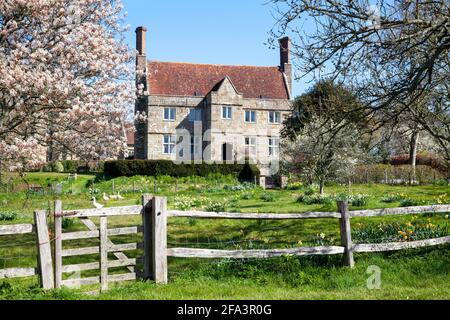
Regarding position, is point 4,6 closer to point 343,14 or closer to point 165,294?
point 343,14

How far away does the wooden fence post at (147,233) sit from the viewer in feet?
28.5

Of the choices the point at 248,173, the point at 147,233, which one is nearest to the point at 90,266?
the point at 147,233

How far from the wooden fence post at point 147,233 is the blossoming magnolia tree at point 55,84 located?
19.8ft

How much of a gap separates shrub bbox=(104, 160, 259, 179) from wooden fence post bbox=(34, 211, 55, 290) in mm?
30036

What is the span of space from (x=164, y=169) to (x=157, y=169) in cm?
56

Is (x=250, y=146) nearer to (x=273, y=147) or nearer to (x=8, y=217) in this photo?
(x=273, y=147)

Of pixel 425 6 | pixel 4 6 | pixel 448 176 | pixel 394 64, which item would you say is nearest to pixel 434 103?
pixel 394 64

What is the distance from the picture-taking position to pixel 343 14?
10562mm

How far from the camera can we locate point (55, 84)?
44.5 feet

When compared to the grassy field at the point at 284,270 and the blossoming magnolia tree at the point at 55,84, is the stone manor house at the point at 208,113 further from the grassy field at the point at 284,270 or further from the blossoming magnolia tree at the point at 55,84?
the grassy field at the point at 284,270


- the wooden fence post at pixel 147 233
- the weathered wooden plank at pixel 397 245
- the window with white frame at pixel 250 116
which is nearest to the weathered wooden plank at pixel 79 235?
the wooden fence post at pixel 147 233

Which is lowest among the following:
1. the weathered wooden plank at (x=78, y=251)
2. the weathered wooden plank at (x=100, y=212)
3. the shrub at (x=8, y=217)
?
the shrub at (x=8, y=217)

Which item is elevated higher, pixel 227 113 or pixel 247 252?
pixel 227 113

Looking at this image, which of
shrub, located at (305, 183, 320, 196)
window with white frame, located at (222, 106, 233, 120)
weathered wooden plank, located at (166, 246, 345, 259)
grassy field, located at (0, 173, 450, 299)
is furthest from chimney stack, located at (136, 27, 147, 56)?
weathered wooden plank, located at (166, 246, 345, 259)
